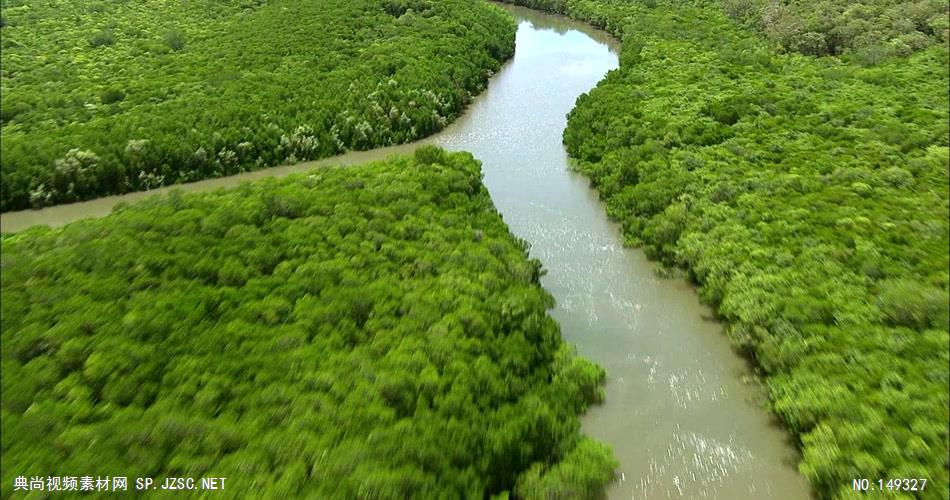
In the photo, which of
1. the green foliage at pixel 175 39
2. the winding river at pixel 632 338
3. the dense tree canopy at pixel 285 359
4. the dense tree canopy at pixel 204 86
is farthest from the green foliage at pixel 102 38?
the dense tree canopy at pixel 285 359

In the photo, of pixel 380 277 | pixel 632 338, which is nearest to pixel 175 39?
pixel 380 277

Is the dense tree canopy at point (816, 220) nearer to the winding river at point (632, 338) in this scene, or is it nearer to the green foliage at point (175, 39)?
the winding river at point (632, 338)

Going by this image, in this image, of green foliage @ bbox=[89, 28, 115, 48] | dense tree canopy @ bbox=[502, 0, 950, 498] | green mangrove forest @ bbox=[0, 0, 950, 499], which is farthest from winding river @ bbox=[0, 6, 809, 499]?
green foliage @ bbox=[89, 28, 115, 48]

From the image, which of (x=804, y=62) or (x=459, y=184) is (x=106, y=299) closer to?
(x=459, y=184)

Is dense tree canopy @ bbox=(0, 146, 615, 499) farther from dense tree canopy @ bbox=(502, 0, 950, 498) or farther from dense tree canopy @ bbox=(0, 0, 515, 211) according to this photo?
dense tree canopy @ bbox=(502, 0, 950, 498)

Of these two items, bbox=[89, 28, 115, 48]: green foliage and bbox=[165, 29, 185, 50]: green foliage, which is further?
bbox=[165, 29, 185, 50]: green foliage

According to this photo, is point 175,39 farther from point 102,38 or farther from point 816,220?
point 816,220

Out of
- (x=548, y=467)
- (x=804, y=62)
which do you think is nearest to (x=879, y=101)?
(x=804, y=62)
